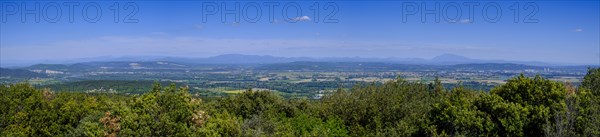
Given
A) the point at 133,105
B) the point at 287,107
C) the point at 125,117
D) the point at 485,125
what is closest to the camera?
the point at 125,117

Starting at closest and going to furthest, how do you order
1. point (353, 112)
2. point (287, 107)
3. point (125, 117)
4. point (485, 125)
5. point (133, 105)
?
1. point (125, 117)
2. point (133, 105)
3. point (485, 125)
4. point (353, 112)
5. point (287, 107)

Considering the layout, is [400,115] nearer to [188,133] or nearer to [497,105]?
[497,105]

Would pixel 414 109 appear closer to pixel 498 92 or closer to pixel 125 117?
pixel 498 92

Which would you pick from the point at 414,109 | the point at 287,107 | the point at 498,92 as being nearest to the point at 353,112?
the point at 414,109

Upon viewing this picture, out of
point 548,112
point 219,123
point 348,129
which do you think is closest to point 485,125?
point 548,112

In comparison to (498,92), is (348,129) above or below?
below

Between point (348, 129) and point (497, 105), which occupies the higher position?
point (497, 105)

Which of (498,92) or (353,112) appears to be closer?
(498,92)

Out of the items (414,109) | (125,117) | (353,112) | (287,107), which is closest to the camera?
(125,117)

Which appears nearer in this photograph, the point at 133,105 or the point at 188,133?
the point at 188,133
